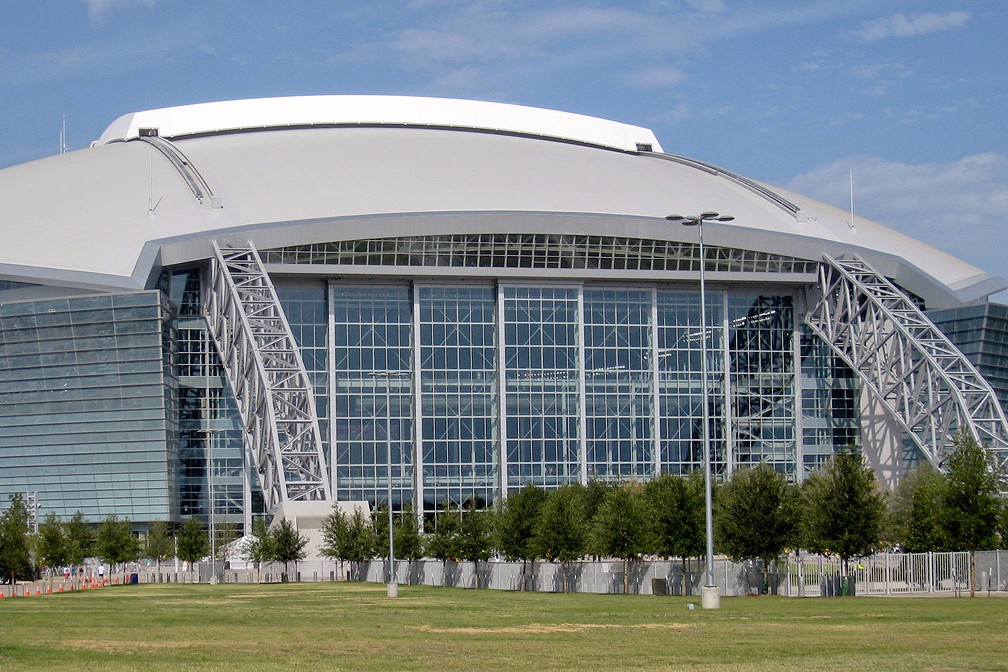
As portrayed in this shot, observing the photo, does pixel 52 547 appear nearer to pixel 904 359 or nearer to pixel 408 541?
pixel 408 541

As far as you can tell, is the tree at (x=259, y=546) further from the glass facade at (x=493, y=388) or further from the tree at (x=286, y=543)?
the glass facade at (x=493, y=388)

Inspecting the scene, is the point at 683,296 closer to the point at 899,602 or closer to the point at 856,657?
the point at 899,602

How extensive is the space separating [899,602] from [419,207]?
48574mm

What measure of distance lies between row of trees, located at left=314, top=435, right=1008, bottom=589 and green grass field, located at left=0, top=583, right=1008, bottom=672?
7.47 meters

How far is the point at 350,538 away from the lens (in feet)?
240

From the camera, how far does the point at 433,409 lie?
8856 centimetres

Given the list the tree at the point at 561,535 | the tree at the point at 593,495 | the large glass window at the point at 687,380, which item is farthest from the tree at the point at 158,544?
the tree at the point at 561,535

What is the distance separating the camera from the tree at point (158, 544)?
279 feet

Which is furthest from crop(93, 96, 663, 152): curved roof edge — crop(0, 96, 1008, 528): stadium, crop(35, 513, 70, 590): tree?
crop(35, 513, 70, 590): tree

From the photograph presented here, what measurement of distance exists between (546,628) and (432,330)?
193 ft

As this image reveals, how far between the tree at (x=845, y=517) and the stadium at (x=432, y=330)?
99.4ft

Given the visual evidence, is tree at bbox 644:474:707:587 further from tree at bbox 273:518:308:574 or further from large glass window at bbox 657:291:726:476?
large glass window at bbox 657:291:726:476

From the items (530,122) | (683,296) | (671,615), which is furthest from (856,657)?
(530,122)

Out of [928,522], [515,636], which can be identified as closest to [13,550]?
[928,522]
